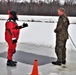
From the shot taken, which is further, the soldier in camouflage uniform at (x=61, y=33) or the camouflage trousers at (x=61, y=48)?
the camouflage trousers at (x=61, y=48)

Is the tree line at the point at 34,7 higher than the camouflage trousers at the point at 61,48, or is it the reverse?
the camouflage trousers at the point at 61,48

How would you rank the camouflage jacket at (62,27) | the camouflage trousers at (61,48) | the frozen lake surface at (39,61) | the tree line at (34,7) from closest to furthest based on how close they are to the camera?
the frozen lake surface at (39,61), the camouflage jacket at (62,27), the camouflage trousers at (61,48), the tree line at (34,7)

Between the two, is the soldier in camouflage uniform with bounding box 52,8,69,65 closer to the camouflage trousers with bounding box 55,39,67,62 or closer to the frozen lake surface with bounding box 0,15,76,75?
the camouflage trousers with bounding box 55,39,67,62

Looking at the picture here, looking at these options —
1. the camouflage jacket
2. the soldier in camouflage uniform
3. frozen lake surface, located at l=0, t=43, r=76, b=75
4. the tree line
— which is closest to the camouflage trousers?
the soldier in camouflage uniform

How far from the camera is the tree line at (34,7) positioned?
28.3 meters

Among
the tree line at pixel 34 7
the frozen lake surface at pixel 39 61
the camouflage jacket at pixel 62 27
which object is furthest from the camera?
the tree line at pixel 34 7

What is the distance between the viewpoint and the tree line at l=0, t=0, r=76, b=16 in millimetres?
28266

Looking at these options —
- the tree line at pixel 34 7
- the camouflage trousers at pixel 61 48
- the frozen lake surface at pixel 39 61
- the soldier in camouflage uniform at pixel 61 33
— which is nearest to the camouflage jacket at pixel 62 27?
the soldier in camouflage uniform at pixel 61 33

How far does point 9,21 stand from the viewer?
23.4ft

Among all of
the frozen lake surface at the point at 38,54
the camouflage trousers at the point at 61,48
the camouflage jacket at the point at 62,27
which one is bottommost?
the frozen lake surface at the point at 38,54

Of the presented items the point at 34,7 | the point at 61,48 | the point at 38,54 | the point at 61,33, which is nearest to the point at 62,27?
the point at 61,33

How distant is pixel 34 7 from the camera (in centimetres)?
2948

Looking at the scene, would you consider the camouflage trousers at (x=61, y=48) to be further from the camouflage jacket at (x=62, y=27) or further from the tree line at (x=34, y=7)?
the tree line at (x=34, y=7)

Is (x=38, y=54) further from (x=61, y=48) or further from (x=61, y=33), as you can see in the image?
(x=61, y=33)
